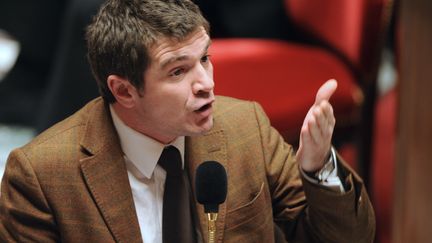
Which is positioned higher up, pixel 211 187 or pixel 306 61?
pixel 211 187

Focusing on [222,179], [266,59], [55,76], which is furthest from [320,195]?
[55,76]

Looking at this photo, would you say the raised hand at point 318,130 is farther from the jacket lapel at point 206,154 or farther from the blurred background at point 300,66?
the blurred background at point 300,66

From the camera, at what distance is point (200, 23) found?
0.92 meters

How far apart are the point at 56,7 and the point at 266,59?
595mm

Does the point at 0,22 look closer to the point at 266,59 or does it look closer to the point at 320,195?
the point at 266,59

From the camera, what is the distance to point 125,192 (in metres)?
0.94

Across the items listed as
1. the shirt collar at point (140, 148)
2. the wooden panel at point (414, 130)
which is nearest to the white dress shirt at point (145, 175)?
the shirt collar at point (140, 148)

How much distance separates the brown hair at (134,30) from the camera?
0.89 meters

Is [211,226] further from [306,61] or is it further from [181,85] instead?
[306,61]

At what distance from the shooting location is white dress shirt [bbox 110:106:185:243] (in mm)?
958

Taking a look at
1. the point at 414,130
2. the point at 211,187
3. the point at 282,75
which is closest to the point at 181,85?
the point at 211,187

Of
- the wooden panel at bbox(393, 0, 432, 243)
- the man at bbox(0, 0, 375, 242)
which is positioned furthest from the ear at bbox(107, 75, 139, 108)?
the wooden panel at bbox(393, 0, 432, 243)

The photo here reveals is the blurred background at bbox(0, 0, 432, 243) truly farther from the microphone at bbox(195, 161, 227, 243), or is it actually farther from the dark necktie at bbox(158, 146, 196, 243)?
the microphone at bbox(195, 161, 227, 243)

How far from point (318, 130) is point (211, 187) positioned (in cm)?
13
